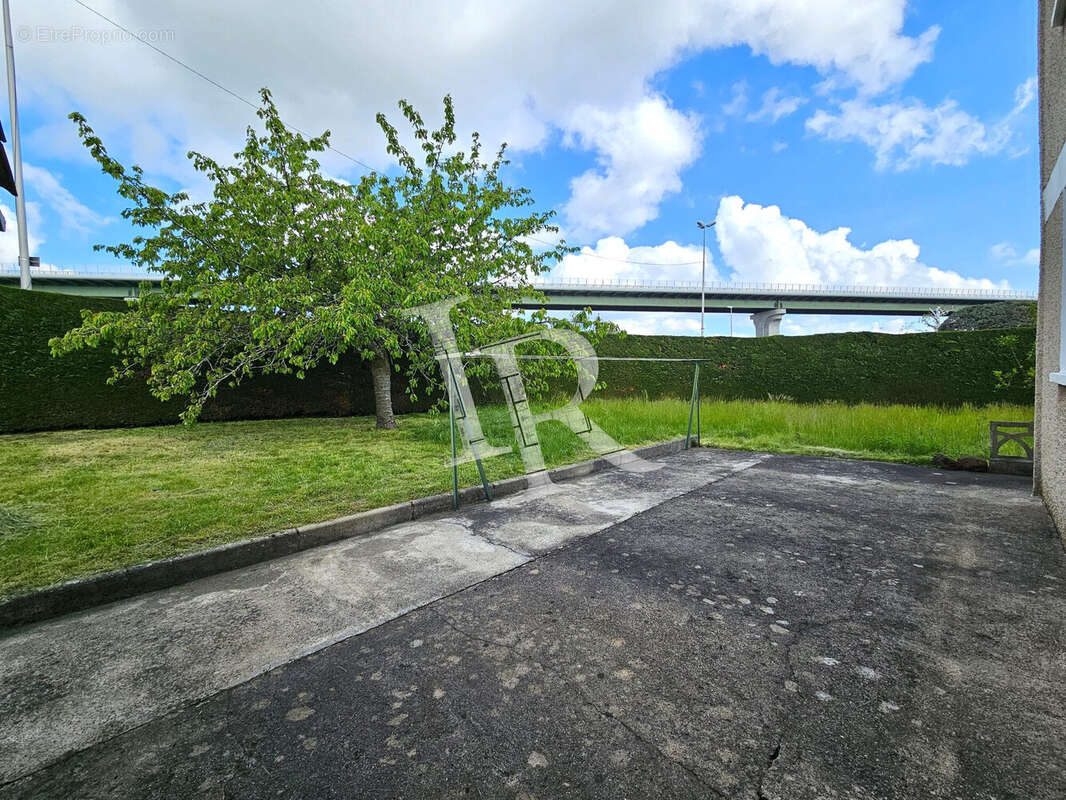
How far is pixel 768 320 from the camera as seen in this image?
134 feet

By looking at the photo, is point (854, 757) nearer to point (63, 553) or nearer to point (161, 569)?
point (161, 569)

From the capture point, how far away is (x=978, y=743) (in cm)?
139

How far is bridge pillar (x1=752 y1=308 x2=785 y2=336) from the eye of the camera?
39.5 meters

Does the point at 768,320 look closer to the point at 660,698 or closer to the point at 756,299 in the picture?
the point at 756,299

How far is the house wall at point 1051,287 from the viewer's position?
11.1 ft

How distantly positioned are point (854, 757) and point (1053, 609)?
1826mm

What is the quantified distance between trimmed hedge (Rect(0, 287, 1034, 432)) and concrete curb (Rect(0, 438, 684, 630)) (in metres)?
7.54

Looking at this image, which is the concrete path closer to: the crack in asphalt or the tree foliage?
the crack in asphalt

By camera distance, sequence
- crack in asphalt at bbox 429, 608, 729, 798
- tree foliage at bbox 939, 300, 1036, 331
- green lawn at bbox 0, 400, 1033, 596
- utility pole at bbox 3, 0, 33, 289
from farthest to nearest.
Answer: tree foliage at bbox 939, 300, 1036, 331
utility pole at bbox 3, 0, 33, 289
green lawn at bbox 0, 400, 1033, 596
crack in asphalt at bbox 429, 608, 729, 798

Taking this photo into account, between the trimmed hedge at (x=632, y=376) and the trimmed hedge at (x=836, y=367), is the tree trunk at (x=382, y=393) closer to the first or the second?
the trimmed hedge at (x=632, y=376)

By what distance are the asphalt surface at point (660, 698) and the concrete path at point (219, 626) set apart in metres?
0.13

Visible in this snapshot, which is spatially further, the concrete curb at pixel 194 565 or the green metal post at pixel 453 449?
the green metal post at pixel 453 449

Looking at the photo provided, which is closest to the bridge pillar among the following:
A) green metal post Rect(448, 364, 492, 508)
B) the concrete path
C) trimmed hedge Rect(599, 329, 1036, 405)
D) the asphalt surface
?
trimmed hedge Rect(599, 329, 1036, 405)

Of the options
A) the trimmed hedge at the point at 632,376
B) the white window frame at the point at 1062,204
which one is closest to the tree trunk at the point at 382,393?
the trimmed hedge at the point at 632,376
